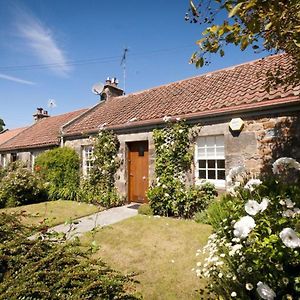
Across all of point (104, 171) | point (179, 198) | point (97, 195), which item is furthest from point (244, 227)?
point (97, 195)

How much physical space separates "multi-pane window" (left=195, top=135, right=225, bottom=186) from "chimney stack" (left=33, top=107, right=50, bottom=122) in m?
19.1

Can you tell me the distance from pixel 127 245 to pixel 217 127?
4.64m

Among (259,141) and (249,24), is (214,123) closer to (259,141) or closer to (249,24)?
(259,141)

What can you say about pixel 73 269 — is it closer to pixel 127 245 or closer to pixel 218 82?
pixel 127 245

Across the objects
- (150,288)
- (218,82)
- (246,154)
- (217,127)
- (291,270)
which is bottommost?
(150,288)

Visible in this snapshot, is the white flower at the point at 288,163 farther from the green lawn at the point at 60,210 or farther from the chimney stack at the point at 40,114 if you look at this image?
the chimney stack at the point at 40,114

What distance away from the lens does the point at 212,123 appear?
830cm

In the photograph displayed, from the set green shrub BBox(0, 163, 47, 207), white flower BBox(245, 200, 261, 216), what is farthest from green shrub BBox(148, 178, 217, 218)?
green shrub BBox(0, 163, 47, 207)

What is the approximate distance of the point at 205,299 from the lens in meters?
3.66

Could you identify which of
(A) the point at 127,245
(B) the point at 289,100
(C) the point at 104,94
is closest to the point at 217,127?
(B) the point at 289,100

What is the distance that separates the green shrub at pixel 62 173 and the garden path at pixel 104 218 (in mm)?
3252

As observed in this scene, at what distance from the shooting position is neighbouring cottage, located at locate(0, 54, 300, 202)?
23.4 feet

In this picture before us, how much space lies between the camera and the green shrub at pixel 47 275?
7.20ft

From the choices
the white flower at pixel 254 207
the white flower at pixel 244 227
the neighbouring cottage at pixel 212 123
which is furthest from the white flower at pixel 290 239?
the neighbouring cottage at pixel 212 123
